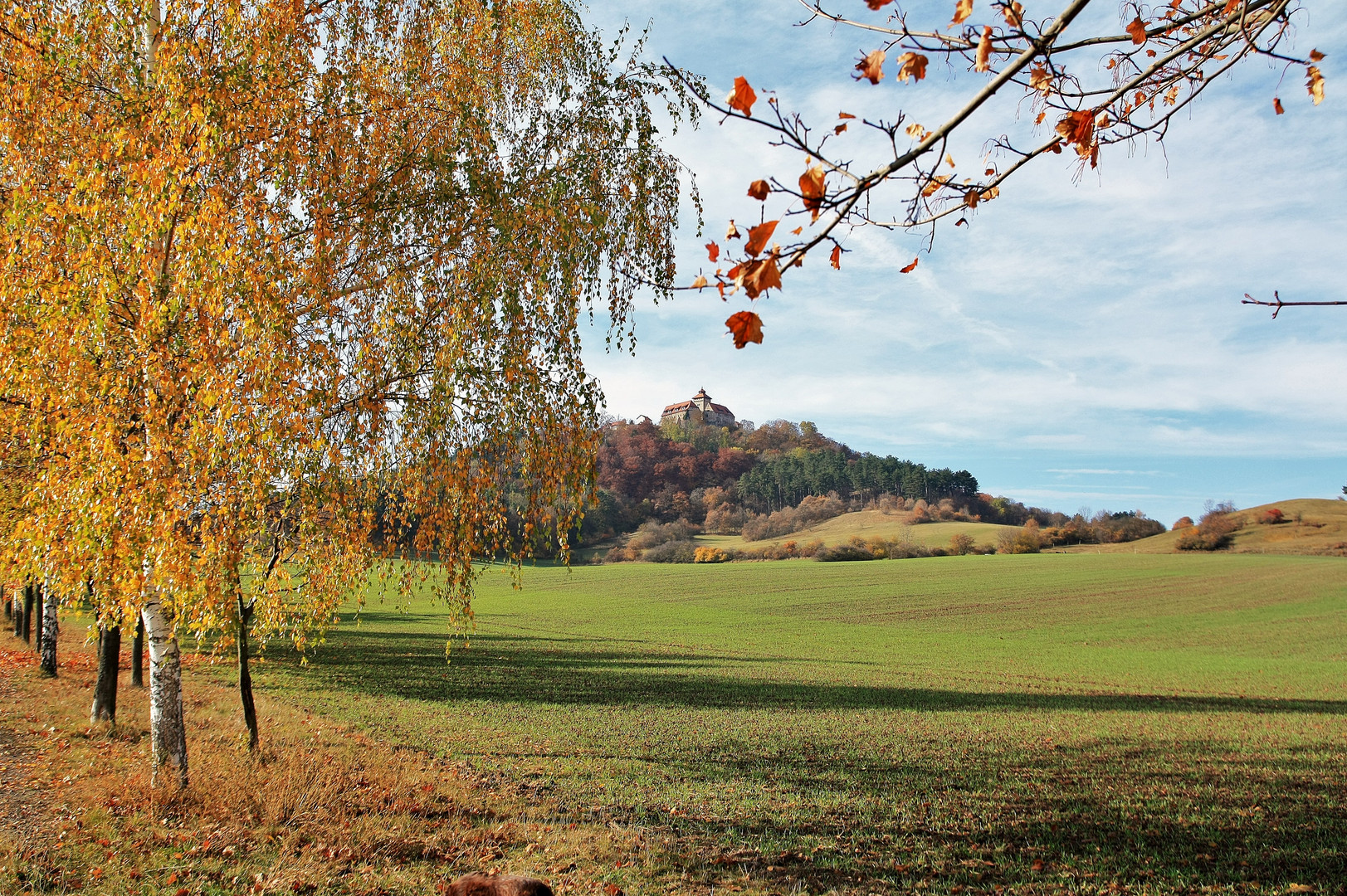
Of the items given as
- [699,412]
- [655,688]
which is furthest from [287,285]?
[699,412]

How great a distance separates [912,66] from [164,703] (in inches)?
379

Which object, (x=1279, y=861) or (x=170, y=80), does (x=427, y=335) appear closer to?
(x=170, y=80)

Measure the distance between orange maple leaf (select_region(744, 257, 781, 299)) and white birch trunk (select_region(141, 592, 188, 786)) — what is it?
8353 mm

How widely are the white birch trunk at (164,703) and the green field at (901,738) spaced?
3820mm

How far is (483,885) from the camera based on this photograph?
4281 mm

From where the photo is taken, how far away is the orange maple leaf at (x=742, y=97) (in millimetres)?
2398

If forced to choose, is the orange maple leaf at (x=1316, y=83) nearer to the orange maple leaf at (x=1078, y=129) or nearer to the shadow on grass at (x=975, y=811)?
the orange maple leaf at (x=1078, y=129)

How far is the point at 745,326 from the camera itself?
7.14ft

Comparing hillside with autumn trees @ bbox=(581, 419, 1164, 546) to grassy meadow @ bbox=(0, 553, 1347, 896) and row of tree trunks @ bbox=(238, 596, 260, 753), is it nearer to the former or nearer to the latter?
grassy meadow @ bbox=(0, 553, 1347, 896)

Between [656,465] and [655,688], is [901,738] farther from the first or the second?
[656,465]

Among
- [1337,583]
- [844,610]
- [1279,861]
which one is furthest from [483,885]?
[1337,583]

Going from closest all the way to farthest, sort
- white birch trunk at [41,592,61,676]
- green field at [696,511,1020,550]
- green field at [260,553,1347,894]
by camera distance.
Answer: green field at [260,553,1347,894]
white birch trunk at [41,592,61,676]
green field at [696,511,1020,550]

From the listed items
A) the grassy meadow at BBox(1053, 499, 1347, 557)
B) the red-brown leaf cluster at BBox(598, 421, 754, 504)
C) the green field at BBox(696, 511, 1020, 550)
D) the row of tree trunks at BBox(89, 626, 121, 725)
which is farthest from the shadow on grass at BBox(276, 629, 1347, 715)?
the grassy meadow at BBox(1053, 499, 1347, 557)

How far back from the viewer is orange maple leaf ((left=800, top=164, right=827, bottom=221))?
2.45 meters
